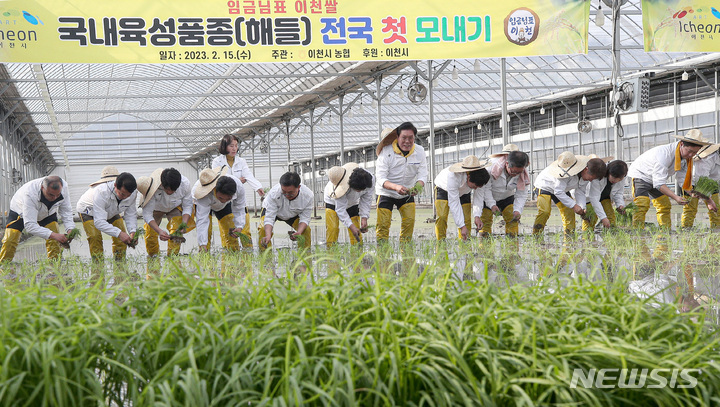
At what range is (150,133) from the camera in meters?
45.9

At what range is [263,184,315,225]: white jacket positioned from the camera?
292 inches

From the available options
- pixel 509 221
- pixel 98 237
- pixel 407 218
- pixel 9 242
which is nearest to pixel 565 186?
pixel 509 221

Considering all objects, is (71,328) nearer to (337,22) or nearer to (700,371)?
(700,371)

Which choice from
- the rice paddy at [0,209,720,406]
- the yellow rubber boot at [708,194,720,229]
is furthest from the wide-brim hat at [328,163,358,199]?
the rice paddy at [0,209,720,406]

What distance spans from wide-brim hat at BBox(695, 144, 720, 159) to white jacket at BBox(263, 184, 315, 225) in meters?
5.36

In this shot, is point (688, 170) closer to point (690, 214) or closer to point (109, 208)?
point (690, 214)

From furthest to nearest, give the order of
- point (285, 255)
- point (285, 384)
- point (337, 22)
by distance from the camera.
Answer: point (337, 22) < point (285, 255) < point (285, 384)

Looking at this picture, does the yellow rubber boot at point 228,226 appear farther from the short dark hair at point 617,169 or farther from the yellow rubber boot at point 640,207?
the yellow rubber boot at point 640,207

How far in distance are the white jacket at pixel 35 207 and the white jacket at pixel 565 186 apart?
6.11m

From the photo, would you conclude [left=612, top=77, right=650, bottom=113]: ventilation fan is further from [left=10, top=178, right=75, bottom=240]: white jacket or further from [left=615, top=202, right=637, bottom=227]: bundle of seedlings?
[left=10, top=178, right=75, bottom=240]: white jacket

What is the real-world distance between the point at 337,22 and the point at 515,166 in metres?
3.45

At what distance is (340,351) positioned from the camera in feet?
6.48

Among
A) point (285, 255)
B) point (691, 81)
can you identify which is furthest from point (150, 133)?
point (285, 255)

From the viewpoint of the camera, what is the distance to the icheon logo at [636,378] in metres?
1.79
